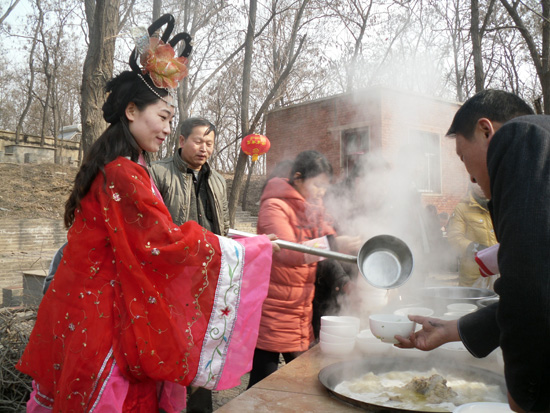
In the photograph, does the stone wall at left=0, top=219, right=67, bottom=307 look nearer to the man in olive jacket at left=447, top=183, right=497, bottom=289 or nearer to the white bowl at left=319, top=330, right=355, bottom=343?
the man in olive jacket at left=447, top=183, right=497, bottom=289

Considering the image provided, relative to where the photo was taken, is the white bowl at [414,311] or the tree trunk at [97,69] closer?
the white bowl at [414,311]

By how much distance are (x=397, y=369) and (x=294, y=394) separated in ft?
2.18

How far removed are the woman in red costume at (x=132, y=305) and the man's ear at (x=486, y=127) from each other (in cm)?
101

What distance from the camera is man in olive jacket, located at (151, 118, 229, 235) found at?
10.8ft

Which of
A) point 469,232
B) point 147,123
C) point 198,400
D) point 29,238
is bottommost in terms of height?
point 198,400

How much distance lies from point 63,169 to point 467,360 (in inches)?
686

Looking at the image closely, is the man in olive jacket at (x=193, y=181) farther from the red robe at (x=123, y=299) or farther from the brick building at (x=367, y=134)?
the brick building at (x=367, y=134)

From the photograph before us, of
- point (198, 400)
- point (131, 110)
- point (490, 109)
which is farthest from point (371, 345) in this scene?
point (131, 110)

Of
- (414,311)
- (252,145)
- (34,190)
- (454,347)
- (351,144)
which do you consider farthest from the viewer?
(351,144)

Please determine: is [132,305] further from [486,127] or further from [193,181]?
[193,181]

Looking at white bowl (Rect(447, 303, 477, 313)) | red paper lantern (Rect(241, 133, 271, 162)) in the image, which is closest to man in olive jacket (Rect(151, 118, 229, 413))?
white bowl (Rect(447, 303, 477, 313))

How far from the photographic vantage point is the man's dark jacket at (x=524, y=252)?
99 cm

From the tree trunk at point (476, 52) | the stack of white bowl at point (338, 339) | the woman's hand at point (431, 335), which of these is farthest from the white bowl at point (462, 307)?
the tree trunk at point (476, 52)

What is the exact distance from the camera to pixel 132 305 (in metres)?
1.70
